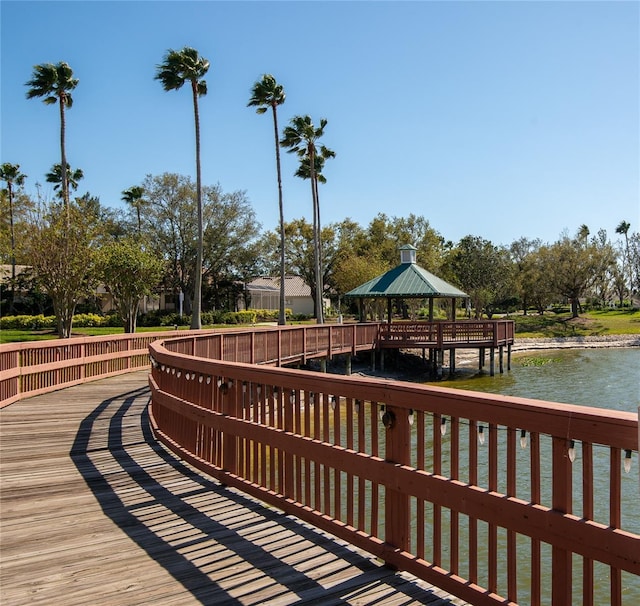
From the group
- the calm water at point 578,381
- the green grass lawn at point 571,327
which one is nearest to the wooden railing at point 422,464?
the calm water at point 578,381

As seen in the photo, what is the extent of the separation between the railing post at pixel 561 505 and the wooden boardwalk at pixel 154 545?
0.63 metres

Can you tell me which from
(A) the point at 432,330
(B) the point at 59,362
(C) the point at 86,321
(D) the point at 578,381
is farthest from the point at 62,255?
→ (D) the point at 578,381

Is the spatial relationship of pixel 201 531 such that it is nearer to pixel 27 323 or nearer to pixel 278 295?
pixel 27 323

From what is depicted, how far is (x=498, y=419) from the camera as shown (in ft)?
9.25

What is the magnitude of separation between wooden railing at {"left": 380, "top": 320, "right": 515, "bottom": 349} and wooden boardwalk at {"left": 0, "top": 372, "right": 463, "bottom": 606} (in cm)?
2178

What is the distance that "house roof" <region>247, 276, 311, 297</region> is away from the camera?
62.8 metres

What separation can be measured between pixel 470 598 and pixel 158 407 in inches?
218

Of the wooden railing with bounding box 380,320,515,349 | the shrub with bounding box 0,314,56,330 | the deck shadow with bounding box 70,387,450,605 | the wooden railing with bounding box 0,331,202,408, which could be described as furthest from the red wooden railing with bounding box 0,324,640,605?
the shrub with bounding box 0,314,56,330

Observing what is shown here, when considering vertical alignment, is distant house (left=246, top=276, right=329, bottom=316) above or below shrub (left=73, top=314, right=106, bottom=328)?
above

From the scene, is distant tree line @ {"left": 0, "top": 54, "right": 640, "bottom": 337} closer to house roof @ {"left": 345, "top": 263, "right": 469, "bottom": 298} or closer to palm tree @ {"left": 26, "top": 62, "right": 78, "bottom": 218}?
palm tree @ {"left": 26, "top": 62, "right": 78, "bottom": 218}

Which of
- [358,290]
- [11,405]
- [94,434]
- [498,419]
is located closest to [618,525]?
[498,419]

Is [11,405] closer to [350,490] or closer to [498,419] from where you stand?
[350,490]

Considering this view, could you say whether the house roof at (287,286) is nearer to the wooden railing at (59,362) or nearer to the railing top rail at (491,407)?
the wooden railing at (59,362)

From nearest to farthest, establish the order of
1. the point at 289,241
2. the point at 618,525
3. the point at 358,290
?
the point at 618,525
the point at 358,290
the point at 289,241
